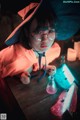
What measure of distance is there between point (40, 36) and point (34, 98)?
16.0 inches

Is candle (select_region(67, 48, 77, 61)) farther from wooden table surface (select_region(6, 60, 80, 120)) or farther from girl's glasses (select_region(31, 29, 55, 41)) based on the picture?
girl's glasses (select_region(31, 29, 55, 41))

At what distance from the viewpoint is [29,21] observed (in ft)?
4.03

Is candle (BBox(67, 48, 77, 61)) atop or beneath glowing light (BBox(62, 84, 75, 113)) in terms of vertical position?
atop

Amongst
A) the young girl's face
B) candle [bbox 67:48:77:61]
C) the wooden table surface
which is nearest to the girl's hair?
the young girl's face

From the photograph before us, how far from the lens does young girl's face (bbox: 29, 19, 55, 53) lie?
4.10 feet

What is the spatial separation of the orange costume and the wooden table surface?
7 cm

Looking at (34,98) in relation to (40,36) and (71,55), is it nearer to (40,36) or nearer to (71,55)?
(40,36)

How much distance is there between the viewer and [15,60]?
54.7 inches

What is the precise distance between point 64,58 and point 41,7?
0.58 metres

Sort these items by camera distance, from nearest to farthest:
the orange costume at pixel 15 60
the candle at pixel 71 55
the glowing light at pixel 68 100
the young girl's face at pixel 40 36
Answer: the glowing light at pixel 68 100 → the young girl's face at pixel 40 36 → the orange costume at pixel 15 60 → the candle at pixel 71 55

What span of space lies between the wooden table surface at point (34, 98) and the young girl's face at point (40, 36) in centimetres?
27

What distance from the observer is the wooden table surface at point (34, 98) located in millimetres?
1209

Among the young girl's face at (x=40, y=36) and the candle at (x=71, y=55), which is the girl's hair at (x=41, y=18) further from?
the candle at (x=71, y=55)

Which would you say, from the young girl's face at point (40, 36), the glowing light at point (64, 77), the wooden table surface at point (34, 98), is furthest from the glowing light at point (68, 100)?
the young girl's face at point (40, 36)
